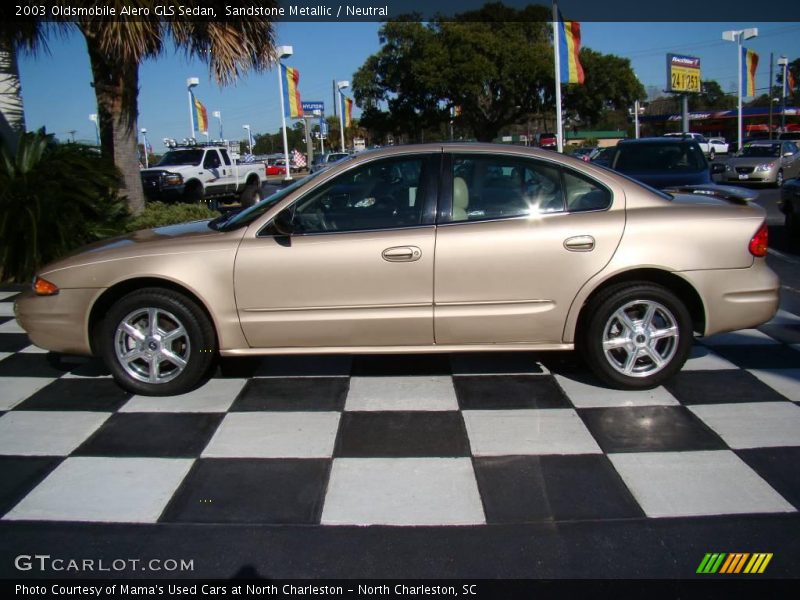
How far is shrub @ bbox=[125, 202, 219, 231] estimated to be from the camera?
31.0 feet

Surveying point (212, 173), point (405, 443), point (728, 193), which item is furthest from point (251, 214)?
point (212, 173)

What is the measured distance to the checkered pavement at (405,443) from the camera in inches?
127

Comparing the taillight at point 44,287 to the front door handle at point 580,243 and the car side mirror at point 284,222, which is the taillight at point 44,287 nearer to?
the car side mirror at point 284,222

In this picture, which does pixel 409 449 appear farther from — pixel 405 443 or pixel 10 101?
pixel 10 101

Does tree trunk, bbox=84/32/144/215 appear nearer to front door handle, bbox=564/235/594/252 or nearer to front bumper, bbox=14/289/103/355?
front bumper, bbox=14/289/103/355

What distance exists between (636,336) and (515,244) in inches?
38.1

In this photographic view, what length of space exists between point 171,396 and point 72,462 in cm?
95

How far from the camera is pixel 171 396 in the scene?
181 inches

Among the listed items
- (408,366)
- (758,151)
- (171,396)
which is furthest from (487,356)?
(758,151)

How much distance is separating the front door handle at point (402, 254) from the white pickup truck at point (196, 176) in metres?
15.3

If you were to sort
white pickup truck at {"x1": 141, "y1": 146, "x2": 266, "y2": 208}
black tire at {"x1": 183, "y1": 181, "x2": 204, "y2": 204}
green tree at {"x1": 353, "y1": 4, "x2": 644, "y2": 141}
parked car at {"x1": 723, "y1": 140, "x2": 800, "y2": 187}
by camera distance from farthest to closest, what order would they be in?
green tree at {"x1": 353, "y1": 4, "x2": 644, "y2": 141} < parked car at {"x1": 723, "y1": 140, "x2": 800, "y2": 187} < black tire at {"x1": 183, "y1": 181, "x2": 204, "y2": 204} < white pickup truck at {"x1": 141, "y1": 146, "x2": 266, "y2": 208}

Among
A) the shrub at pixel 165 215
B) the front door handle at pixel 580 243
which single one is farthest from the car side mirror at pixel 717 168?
the front door handle at pixel 580 243

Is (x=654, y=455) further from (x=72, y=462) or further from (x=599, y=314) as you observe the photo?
(x=72, y=462)

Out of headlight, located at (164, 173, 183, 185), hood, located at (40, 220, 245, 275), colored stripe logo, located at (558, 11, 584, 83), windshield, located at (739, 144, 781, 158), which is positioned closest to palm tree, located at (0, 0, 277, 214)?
hood, located at (40, 220, 245, 275)
